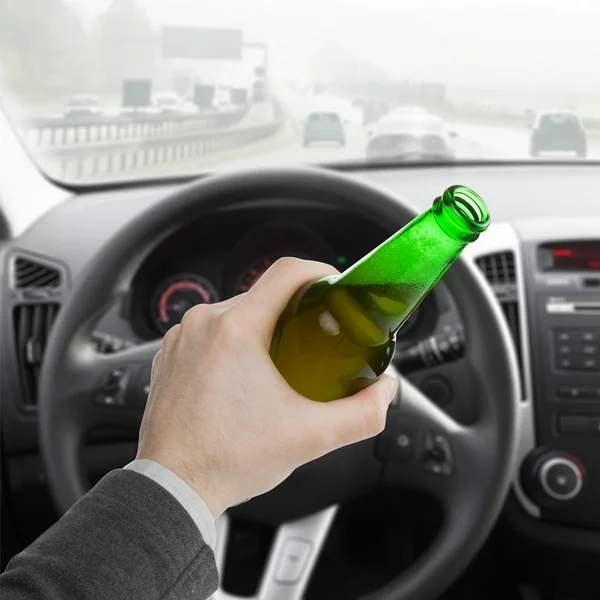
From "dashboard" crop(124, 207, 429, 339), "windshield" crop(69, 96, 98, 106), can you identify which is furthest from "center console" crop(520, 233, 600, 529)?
"windshield" crop(69, 96, 98, 106)

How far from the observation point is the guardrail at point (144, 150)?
2.19 m

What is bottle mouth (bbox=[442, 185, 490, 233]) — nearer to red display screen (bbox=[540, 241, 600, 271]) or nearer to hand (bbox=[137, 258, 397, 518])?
hand (bbox=[137, 258, 397, 518])

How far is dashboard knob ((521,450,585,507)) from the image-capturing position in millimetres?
1637

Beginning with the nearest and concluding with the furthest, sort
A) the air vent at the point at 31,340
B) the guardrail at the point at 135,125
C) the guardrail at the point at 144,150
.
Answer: the air vent at the point at 31,340
the guardrail at the point at 144,150
the guardrail at the point at 135,125

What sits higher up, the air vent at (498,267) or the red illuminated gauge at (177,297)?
the air vent at (498,267)

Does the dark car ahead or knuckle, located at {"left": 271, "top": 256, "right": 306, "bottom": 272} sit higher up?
knuckle, located at {"left": 271, "top": 256, "right": 306, "bottom": 272}

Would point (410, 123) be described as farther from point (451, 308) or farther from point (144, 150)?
point (451, 308)

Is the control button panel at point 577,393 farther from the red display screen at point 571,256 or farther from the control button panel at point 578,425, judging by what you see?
the red display screen at point 571,256

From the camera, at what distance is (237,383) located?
0.63m

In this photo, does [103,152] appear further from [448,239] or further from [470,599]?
[448,239]

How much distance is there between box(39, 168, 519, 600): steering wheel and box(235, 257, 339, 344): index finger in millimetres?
637

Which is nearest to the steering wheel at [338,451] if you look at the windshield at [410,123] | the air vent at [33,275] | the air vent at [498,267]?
the air vent at [498,267]

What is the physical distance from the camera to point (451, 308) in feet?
5.06

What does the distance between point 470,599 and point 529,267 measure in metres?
0.73
